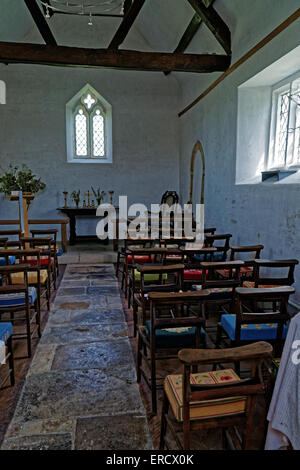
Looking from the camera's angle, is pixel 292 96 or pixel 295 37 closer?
pixel 295 37

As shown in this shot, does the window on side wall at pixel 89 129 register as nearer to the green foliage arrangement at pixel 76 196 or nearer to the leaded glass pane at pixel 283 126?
the green foliage arrangement at pixel 76 196

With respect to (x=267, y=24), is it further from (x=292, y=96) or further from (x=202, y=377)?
(x=202, y=377)

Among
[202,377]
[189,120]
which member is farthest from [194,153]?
[202,377]

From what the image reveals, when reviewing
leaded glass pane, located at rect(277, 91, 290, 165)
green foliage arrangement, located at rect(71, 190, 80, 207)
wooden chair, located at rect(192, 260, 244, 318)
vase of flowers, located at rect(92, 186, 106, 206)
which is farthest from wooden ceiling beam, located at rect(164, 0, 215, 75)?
wooden chair, located at rect(192, 260, 244, 318)

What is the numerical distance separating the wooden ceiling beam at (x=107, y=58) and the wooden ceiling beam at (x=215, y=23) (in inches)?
7.6

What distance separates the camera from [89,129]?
8.11 metres

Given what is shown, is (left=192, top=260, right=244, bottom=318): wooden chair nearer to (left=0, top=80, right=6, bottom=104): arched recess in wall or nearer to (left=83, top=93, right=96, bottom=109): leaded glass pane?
(left=83, top=93, right=96, bottom=109): leaded glass pane

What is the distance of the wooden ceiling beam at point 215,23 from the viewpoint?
462 cm

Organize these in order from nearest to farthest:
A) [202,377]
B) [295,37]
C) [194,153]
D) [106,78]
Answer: [202,377], [295,37], [194,153], [106,78]

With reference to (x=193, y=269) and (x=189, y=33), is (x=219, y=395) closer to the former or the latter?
(x=193, y=269)

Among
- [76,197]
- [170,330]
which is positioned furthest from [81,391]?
[76,197]

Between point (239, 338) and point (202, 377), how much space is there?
0.51 metres

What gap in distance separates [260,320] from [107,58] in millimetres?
4459

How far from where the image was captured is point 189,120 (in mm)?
7270
